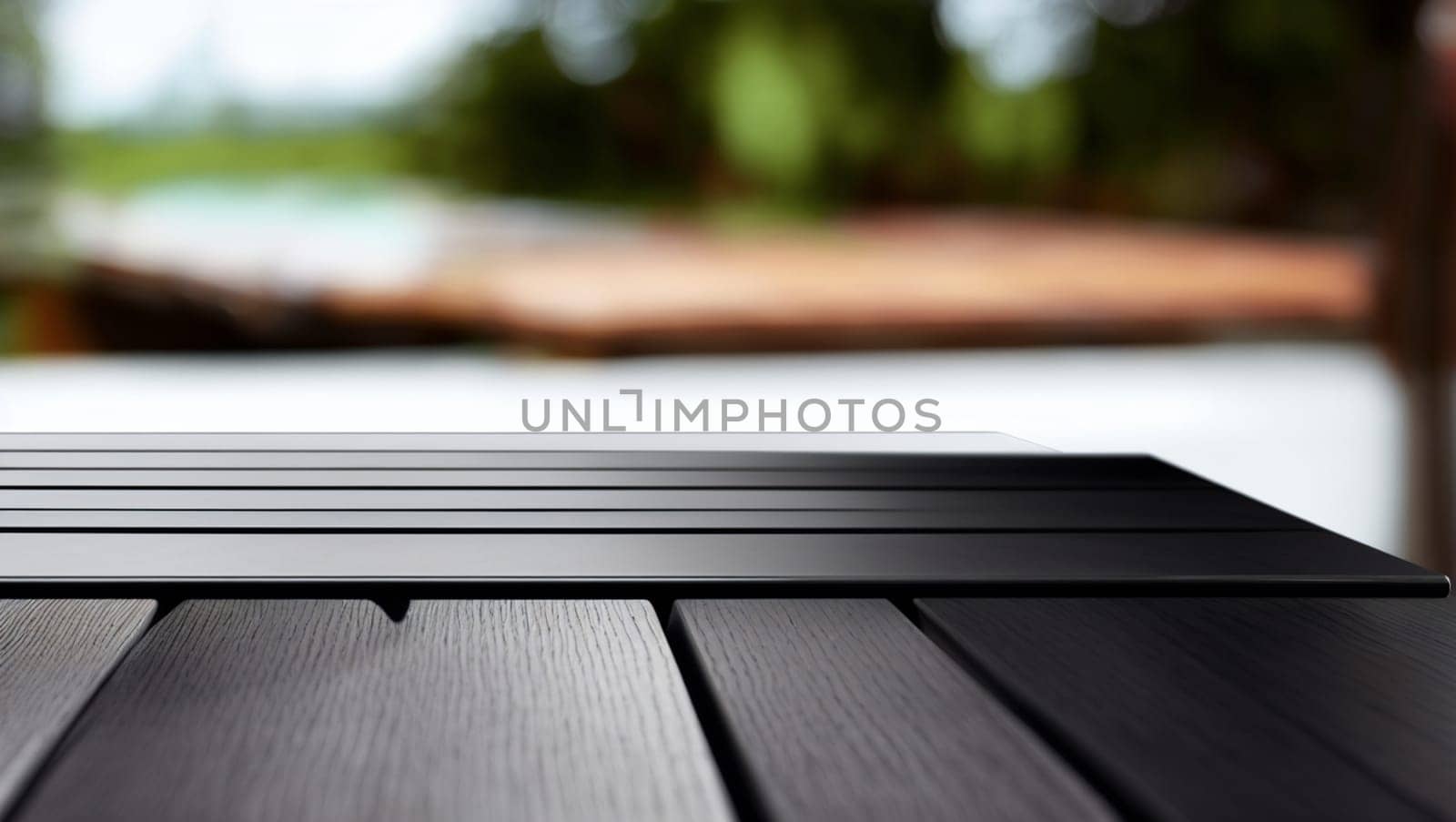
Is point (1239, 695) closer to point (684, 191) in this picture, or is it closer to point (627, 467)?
point (627, 467)

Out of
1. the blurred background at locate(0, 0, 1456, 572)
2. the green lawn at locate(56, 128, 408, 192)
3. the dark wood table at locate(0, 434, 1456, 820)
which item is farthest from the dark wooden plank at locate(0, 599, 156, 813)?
the green lawn at locate(56, 128, 408, 192)

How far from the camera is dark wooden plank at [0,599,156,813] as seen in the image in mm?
312

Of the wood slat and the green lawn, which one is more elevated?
the green lawn

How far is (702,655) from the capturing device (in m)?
0.38

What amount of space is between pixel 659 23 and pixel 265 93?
96 cm

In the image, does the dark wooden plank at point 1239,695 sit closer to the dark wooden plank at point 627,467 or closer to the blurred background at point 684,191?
the dark wooden plank at point 627,467

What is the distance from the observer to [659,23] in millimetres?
3426

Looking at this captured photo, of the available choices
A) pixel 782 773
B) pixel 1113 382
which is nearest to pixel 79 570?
pixel 782 773

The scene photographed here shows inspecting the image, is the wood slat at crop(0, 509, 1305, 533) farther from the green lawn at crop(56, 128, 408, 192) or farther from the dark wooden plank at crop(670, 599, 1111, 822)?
the green lawn at crop(56, 128, 408, 192)

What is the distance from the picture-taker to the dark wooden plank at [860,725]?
286 millimetres

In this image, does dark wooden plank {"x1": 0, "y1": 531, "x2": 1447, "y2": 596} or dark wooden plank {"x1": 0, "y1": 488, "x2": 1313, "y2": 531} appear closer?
dark wooden plank {"x1": 0, "y1": 531, "x2": 1447, "y2": 596}

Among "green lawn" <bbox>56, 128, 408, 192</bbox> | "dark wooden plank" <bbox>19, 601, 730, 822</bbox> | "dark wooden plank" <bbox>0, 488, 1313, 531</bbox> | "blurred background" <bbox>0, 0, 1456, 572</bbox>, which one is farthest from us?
"green lawn" <bbox>56, 128, 408, 192</bbox>

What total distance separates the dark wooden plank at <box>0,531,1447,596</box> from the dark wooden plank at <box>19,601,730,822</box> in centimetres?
3

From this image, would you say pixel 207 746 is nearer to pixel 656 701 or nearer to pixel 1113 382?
pixel 656 701
